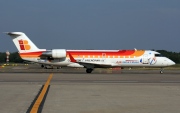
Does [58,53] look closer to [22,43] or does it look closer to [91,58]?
[91,58]

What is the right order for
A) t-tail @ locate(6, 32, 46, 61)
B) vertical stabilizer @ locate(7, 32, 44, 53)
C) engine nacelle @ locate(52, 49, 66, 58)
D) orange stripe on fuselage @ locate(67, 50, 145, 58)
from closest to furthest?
1. engine nacelle @ locate(52, 49, 66, 58)
2. orange stripe on fuselage @ locate(67, 50, 145, 58)
3. t-tail @ locate(6, 32, 46, 61)
4. vertical stabilizer @ locate(7, 32, 44, 53)

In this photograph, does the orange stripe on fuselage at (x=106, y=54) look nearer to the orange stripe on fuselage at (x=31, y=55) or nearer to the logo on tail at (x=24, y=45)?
the orange stripe on fuselage at (x=31, y=55)

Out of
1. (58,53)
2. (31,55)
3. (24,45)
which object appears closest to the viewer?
(58,53)

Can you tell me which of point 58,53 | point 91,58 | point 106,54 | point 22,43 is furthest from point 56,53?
point 106,54

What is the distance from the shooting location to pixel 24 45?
1833 inches

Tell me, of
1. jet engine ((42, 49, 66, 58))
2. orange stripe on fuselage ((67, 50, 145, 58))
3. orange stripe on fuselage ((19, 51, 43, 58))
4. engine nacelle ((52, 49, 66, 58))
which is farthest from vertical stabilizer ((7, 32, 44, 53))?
orange stripe on fuselage ((67, 50, 145, 58))

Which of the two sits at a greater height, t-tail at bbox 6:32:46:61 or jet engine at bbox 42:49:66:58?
t-tail at bbox 6:32:46:61

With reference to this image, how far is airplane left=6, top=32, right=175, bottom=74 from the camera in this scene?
4544 centimetres

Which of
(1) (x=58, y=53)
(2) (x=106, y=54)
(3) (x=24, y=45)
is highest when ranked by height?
(3) (x=24, y=45)

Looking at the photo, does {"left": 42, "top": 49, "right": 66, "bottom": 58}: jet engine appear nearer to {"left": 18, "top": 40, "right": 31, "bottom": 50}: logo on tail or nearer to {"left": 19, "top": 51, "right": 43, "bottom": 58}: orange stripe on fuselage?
{"left": 19, "top": 51, "right": 43, "bottom": 58}: orange stripe on fuselage

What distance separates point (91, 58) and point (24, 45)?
28.0ft

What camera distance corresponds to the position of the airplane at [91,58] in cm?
4544
